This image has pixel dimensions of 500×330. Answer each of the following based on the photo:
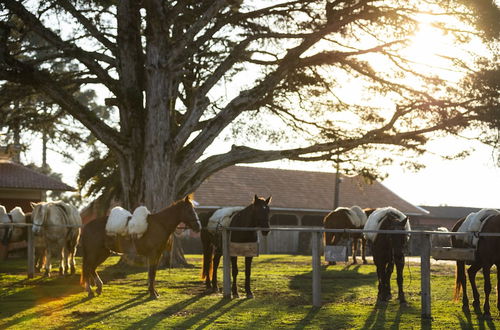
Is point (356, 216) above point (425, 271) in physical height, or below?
above

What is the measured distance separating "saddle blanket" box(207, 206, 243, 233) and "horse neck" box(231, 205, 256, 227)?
0.22 metres

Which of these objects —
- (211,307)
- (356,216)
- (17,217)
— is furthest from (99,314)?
(356,216)

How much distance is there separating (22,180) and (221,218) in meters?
18.4

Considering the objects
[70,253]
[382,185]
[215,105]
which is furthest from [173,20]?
[382,185]

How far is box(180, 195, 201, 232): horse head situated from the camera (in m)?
15.0

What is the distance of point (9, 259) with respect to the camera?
30.8 metres

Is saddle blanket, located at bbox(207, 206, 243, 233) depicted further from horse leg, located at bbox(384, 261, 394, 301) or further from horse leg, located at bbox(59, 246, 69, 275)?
horse leg, located at bbox(59, 246, 69, 275)

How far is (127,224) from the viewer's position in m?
15.6

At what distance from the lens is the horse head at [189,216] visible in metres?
15.0

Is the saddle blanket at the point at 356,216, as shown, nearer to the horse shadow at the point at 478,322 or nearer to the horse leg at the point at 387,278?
the horse leg at the point at 387,278

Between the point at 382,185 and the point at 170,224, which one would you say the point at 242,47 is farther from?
the point at 382,185

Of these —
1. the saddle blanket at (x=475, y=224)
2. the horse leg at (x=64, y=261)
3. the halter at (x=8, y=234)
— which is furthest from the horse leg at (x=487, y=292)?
the halter at (x=8, y=234)

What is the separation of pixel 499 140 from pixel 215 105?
34.1ft

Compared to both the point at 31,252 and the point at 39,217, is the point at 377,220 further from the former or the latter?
the point at 31,252
